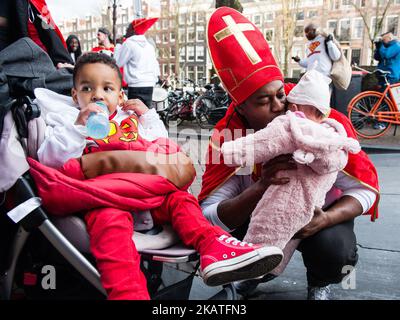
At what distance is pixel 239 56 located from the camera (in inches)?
65.0

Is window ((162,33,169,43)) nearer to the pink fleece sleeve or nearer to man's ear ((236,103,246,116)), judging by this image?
man's ear ((236,103,246,116))

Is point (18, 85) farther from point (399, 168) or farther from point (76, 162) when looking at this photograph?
point (399, 168)

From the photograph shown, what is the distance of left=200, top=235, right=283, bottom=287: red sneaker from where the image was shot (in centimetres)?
128

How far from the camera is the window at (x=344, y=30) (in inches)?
1417

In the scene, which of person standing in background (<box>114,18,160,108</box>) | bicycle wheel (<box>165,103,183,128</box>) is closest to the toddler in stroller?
person standing in background (<box>114,18,160,108</box>)

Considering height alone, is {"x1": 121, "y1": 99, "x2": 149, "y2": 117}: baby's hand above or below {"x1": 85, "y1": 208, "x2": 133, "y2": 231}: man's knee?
above

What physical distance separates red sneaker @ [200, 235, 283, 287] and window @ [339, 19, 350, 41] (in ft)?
125

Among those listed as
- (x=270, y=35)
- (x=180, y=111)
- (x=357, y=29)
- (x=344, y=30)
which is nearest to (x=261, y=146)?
(x=180, y=111)

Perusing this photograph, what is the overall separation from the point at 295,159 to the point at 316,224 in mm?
326

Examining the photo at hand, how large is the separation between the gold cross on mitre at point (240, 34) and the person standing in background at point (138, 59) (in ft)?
14.0

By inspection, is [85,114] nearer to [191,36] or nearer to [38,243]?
[38,243]

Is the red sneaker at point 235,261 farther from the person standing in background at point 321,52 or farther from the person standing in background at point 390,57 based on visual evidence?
the person standing in background at point 390,57
